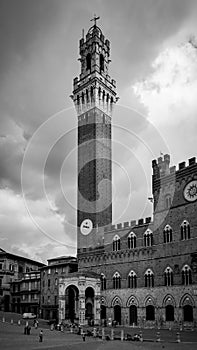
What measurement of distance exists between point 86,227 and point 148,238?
13.4 m

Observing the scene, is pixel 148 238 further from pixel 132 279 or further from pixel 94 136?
pixel 94 136

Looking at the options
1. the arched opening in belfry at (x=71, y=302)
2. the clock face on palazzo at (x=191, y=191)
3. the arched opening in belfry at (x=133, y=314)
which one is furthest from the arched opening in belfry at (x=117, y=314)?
the clock face on palazzo at (x=191, y=191)

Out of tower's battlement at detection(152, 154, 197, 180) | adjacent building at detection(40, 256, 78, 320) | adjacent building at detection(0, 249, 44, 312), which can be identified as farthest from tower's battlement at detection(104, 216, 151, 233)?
adjacent building at detection(0, 249, 44, 312)

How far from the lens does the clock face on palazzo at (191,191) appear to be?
51.3 m

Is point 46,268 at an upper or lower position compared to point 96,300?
upper

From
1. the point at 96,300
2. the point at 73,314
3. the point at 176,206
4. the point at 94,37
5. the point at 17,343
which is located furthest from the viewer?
the point at 94,37

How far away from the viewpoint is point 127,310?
183 ft

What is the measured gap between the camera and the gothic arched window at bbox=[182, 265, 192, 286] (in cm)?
4954

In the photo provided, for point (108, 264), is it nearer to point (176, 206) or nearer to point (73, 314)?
point (73, 314)

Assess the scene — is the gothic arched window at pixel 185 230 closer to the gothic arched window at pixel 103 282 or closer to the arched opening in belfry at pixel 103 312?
the gothic arched window at pixel 103 282

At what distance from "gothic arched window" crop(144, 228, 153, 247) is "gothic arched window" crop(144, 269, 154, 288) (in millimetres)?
3353

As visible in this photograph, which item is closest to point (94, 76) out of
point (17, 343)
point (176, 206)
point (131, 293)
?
point (176, 206)

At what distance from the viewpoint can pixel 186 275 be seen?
49969 millimetres

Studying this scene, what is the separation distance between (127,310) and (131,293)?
2.25 metres
